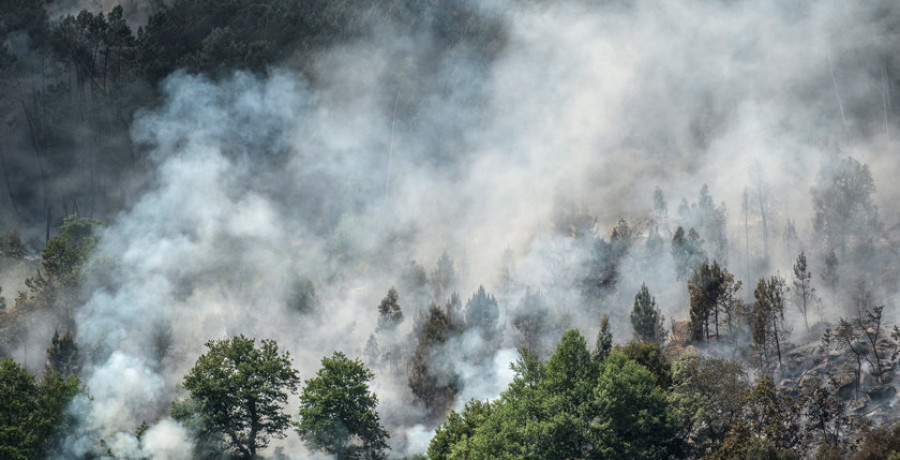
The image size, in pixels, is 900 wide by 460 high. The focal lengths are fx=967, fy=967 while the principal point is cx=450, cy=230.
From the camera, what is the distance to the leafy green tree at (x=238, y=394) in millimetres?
47156

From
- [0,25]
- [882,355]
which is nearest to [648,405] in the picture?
[882,355]

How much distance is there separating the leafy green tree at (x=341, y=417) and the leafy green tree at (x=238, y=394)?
178 centimetres

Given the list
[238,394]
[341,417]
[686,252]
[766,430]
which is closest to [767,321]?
[686,252]

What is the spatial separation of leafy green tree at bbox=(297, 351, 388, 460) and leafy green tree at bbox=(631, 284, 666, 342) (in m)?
14.7

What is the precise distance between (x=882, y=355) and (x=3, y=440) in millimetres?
40322

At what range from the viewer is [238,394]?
156 ft

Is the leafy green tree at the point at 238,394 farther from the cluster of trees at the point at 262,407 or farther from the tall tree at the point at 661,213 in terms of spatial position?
the tall tree at the point at 661,213

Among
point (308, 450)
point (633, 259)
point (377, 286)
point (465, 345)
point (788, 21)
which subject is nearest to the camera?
point (308, 450)

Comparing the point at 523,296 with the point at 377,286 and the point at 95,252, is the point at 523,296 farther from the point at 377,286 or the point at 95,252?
the point at 95,252

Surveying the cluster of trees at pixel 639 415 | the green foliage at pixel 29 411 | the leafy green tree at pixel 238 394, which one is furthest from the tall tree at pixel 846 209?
the green foliage at pixel 29 411

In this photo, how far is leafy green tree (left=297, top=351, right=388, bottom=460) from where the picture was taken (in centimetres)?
4703

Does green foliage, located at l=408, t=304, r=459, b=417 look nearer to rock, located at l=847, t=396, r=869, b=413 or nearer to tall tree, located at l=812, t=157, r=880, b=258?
rock, located at l=847, t=396, r=869, b=413

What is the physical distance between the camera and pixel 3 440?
42844 mm

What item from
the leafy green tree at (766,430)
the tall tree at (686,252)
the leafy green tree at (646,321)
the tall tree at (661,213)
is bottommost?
the leafy green tree at (766,430)
